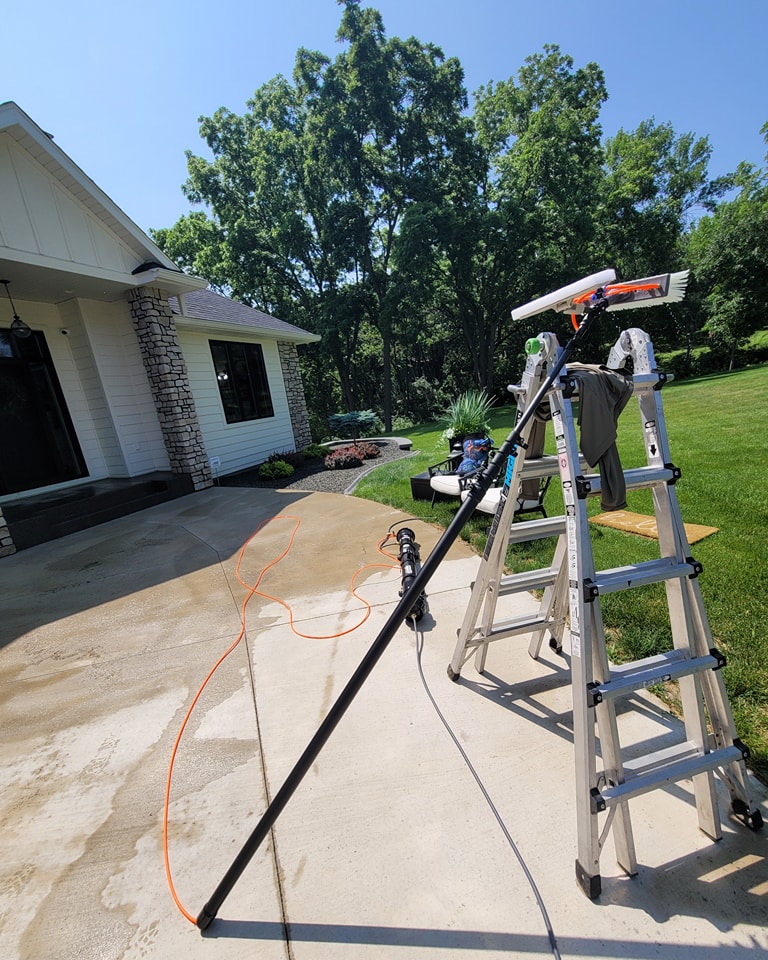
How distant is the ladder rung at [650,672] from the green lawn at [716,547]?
707 millimetres

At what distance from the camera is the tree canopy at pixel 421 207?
1662 cm

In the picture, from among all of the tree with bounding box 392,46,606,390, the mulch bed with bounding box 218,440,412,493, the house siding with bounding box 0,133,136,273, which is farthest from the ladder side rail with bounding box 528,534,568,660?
the tree with bounding box 392,46,606,390

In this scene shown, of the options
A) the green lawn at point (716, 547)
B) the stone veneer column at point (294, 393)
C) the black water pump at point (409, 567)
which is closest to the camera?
the green lawn at point (716, 547)

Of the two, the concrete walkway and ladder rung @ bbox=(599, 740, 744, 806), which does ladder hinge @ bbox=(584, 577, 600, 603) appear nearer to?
ladder rung @ bbox=(599, 740, 744, 806)

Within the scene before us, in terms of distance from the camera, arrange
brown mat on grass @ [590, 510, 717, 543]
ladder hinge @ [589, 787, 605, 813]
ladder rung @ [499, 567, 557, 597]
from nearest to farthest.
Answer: ladder hinge @ [589, 787, 605, 813] → ladder rung @ [499, 567, 557, 597] → brown mat on grass @ [590, 510, 717, 543]

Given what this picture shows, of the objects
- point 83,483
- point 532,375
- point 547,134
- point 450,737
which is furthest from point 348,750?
point 547,134

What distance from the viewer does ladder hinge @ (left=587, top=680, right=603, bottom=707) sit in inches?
50.6

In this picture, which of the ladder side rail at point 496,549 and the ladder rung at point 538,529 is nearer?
the ladder side rail at point 496,549

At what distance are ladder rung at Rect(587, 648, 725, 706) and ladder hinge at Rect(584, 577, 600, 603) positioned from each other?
0.89ft

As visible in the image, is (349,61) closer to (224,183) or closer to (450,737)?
(224,183)

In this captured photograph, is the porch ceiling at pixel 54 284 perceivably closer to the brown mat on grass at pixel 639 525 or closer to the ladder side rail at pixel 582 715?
the ladder side rail at pixel 582 715

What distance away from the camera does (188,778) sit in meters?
Result: 2.03

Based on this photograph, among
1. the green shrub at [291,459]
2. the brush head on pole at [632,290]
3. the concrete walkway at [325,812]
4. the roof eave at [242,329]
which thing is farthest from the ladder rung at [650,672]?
the roof eave at [242,329]

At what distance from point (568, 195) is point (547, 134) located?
276cm
